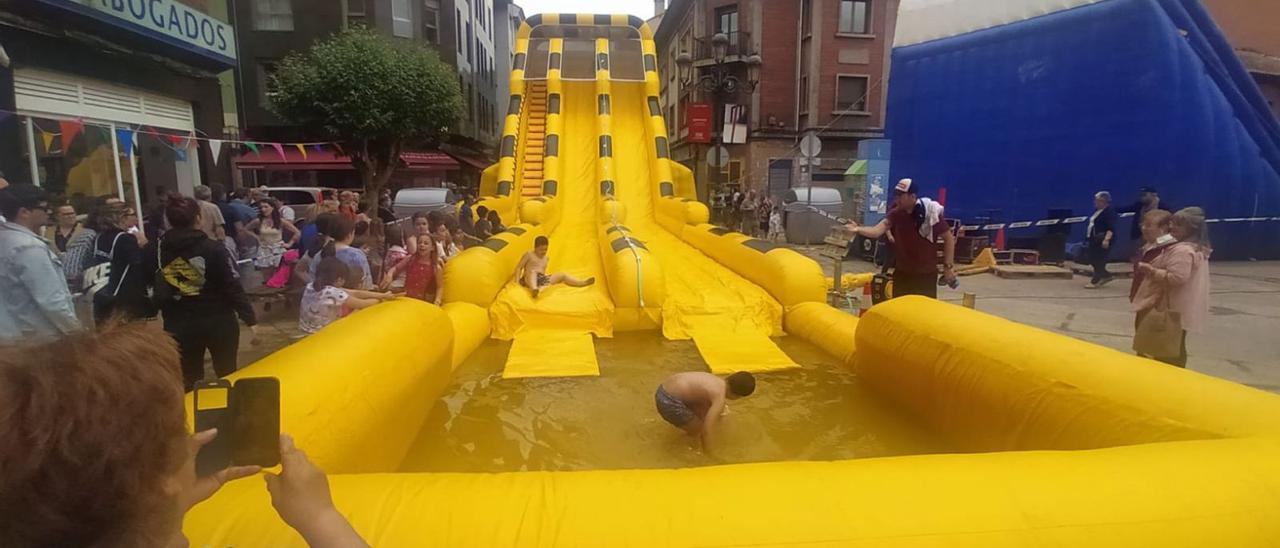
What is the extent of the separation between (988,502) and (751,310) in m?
4.36

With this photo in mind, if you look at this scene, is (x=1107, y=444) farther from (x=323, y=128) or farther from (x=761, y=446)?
(x=323, y=128)

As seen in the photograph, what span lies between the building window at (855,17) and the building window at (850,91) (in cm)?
157

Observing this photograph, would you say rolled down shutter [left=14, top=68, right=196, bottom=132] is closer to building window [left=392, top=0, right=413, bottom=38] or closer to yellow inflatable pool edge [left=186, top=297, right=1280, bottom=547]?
yellow inflatable pool edge [left=186, top=297, right=1280, bottom=547]

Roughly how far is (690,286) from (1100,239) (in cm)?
599

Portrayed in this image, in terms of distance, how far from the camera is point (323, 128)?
678 inches

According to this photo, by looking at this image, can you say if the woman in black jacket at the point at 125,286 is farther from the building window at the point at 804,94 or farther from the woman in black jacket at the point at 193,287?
the building window at the point at 804,94

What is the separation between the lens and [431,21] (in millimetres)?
23672

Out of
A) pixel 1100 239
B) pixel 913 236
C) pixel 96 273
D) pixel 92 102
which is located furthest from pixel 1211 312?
pixel 92 102

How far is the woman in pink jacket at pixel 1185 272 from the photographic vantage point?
150 inches

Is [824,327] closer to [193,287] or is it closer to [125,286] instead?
[193,287]

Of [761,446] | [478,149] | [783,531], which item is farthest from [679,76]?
[783,531]

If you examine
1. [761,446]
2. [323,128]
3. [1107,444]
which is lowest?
[761,446]

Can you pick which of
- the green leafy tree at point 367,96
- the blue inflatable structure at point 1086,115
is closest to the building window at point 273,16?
the green leafy tree at point 367,96

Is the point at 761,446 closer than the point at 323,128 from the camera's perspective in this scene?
Yes
